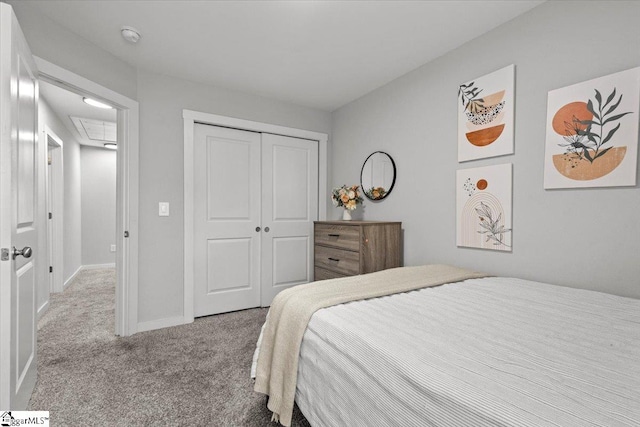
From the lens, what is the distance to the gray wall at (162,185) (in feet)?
8.48

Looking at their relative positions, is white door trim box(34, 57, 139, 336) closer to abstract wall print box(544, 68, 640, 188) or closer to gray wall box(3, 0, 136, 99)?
gray wall box(3, 0, 136, 99)

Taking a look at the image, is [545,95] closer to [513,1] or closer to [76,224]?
[513,1]

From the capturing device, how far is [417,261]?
8.36 feet

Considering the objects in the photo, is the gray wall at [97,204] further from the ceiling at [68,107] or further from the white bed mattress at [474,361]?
the white bed mattress at [474,361]

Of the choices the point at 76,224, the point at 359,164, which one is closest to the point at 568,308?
the point at 359,164

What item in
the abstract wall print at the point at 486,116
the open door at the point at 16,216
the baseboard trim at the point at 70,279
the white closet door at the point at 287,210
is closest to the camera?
the open door at the point at 16,216

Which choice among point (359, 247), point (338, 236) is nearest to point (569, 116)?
point (359, 247)

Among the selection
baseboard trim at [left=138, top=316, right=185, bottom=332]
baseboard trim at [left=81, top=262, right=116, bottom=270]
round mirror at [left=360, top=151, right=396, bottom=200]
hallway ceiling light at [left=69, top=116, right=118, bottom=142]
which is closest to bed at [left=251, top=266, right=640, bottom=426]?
round mirror at [left=360, top=151, right=396, bottom=200]

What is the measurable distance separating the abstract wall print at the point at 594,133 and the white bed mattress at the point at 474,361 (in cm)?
64

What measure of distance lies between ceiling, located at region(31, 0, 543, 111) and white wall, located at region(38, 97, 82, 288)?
7.60ft

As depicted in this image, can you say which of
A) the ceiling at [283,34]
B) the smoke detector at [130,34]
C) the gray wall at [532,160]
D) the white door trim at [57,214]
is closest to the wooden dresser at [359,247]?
the gray wall at [532,160]

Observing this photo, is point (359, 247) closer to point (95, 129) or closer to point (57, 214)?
point (57, 214)

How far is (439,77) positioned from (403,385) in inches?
93.9

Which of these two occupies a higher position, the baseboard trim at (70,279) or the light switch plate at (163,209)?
the light switch plate at (163,209)
